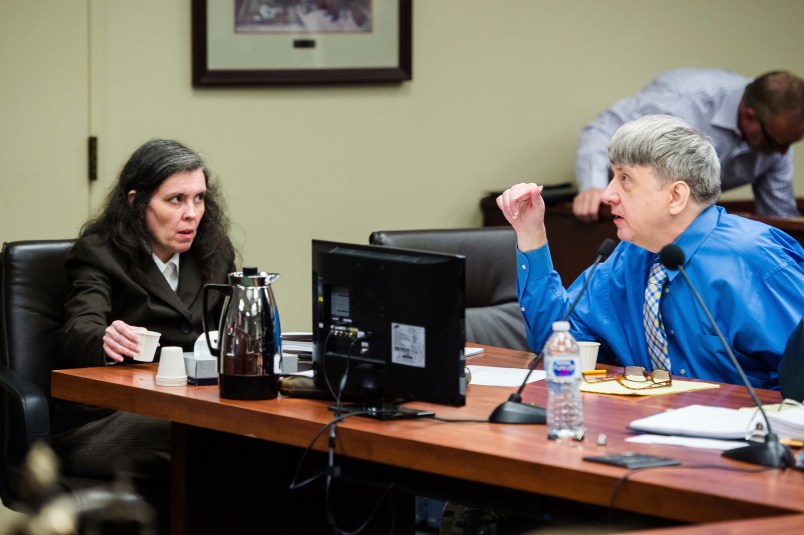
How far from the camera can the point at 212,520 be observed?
2.32 metres

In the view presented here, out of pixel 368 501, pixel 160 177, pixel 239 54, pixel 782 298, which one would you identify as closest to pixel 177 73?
pixel 239 54

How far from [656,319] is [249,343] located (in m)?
0.95

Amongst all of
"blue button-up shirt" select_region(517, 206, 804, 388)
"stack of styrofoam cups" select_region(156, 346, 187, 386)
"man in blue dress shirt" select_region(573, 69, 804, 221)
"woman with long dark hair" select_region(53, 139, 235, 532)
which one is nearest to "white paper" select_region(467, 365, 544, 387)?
"blue button-up shirt" select_region(517, 206, 804, 388)

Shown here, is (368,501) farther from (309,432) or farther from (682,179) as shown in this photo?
(682,179)

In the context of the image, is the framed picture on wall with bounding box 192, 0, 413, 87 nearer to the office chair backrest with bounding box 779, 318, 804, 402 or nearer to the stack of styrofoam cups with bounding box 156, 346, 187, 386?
the stack of styrofoam cups with bounding box 156, 346, 187, 386

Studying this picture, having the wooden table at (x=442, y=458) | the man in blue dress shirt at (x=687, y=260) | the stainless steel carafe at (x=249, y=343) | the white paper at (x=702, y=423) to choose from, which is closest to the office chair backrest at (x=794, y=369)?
the wooden table at (x=442, y=458)

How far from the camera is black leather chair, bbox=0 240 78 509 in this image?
2.63 metres

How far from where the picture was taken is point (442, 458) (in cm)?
173

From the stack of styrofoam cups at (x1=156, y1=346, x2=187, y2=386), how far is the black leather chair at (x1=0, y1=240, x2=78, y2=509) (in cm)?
55

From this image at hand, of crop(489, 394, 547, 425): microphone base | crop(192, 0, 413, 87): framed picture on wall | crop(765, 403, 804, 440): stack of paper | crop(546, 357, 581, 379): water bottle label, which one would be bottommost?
crop(489, 394, 547, 425): microphone base

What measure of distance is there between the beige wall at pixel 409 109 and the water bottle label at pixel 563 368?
266 centimetres

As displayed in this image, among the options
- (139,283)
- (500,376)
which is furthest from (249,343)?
(139,283)

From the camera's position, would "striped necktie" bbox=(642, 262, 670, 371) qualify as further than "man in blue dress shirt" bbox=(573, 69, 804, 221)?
No

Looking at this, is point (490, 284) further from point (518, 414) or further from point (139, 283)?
point (518, 414)
